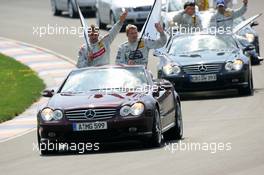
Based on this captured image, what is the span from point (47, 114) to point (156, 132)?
1.52 meters

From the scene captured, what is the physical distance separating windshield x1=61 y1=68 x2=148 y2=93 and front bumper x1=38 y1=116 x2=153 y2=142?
1.16m

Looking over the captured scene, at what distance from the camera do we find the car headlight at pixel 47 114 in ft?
53.8

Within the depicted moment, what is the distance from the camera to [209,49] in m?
24.8

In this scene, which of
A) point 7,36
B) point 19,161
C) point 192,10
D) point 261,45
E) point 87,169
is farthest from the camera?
point 7,36

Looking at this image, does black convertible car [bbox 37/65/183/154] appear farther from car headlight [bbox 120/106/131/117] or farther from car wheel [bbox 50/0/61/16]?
car wheel [bbox 50/0/61/16]

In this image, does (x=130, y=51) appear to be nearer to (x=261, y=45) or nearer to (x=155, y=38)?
(x=155, y=38)

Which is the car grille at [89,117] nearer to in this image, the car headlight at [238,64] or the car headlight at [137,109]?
the car headlight at [137,109]

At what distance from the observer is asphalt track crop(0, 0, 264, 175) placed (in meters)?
13.9

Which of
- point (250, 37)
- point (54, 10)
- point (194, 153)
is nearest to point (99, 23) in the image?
point (54, 10)

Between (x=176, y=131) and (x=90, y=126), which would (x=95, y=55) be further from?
(x=90, y=126)

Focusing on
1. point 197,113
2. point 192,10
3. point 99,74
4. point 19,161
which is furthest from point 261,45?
point 19,161

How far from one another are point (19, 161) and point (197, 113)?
20.0ft

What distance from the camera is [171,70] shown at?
24047 mm

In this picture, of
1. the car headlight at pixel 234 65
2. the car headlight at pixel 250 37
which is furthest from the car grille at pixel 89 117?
the car headlight at pixel 250 37
